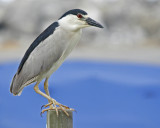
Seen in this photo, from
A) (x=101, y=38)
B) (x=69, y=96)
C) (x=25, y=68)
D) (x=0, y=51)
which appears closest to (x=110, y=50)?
(x=101, y=38)

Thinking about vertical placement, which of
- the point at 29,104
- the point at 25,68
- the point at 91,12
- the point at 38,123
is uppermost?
the point at 91,12

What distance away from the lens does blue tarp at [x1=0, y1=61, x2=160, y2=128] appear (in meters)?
5.30

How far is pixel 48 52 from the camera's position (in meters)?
2.20

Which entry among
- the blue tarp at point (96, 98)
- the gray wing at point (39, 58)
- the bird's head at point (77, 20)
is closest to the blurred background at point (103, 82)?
the blue tarp at point (96, 98)

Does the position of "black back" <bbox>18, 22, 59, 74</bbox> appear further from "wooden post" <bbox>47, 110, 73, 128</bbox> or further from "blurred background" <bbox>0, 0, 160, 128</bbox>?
"blurred background" <bbox>0, 0, 160, 128</bbox>

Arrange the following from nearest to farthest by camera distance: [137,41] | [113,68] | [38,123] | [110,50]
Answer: [38,123]
[113,68]
[110,50]
[137,41]

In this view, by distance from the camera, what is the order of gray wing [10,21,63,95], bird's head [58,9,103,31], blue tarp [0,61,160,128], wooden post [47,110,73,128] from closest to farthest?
wooden post [47,110,73,128], bird's head [58,9,103,31], gray wing [10,21,63,95], blue tarp [0,61,160,128]

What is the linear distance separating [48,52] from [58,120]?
0.45 m

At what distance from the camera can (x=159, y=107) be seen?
554 cm

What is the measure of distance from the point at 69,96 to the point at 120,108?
85 cm

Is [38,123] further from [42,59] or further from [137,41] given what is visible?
[137,41]

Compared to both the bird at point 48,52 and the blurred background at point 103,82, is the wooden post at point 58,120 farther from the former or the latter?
the blurred background at point 103,82

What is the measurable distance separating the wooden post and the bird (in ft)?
0.62

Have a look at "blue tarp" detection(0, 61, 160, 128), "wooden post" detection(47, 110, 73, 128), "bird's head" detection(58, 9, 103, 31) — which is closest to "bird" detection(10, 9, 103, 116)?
"bird's head" detection(58, 9, 103, 31)
